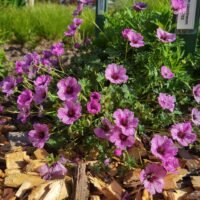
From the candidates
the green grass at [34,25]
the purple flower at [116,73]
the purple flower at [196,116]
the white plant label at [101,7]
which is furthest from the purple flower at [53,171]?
the green grass at [34,25]

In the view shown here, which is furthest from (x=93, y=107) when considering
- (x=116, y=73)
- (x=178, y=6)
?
(x=178, y=6)

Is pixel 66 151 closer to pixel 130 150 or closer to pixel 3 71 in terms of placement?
pixel 130 150

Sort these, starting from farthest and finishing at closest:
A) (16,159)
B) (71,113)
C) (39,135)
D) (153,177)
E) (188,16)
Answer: (188,16) < (16,159) < (39,135) < (71,113) < (153,177)

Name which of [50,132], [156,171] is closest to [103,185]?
[156,171]

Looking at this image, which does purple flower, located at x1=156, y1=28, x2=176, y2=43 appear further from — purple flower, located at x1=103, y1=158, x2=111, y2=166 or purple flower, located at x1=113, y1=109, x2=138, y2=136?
purple flower, located at x1=103, y1=158, x2=111, y2=166

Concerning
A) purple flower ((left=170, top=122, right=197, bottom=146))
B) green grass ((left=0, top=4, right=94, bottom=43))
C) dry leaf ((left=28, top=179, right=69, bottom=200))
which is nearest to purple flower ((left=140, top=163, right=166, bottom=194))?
purple flower ((left=170, top=122, right=197, bottom=146))

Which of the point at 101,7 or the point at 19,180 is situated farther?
the point at 101,7

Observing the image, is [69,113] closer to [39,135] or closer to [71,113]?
[71,113]
